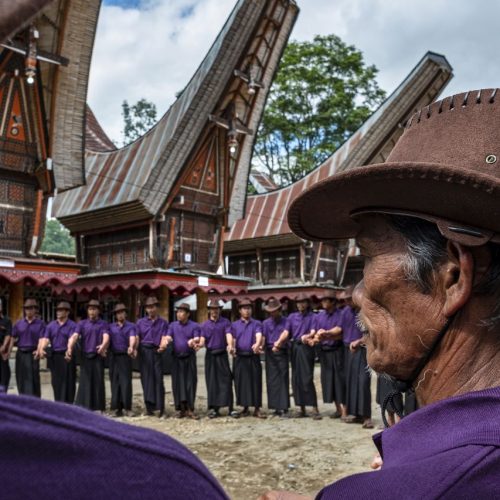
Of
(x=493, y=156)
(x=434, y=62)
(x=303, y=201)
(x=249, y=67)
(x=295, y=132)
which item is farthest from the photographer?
(x=295, y=132)

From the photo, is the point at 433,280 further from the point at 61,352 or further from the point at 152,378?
the point at 61,352

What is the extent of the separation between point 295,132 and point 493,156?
27383mm

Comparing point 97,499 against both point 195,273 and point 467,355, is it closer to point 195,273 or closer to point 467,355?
point 467,355

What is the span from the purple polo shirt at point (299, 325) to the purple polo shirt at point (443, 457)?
333 inches

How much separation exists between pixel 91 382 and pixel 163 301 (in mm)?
5355

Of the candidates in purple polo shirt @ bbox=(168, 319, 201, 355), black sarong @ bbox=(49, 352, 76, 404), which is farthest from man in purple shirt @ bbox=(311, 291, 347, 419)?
black sarong @ bbox=(49, 352, 76, 404)

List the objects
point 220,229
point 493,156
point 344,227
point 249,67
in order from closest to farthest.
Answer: point 493,156 < point 344,227 < point 249,67 < point 220,229

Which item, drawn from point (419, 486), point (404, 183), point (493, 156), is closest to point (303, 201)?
point (404, 183)

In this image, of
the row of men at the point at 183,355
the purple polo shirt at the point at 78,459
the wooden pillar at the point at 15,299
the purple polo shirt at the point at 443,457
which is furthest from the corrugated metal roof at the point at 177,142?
the purple polo shirt at the point at 78,459

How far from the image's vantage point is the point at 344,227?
1.59 metres

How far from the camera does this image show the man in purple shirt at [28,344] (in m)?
9.59

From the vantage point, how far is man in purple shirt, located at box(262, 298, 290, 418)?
30.4 ft

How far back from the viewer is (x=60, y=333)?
30.9 ft

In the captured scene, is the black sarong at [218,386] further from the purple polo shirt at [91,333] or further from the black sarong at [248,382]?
the purple polo shirt at [91,333]
